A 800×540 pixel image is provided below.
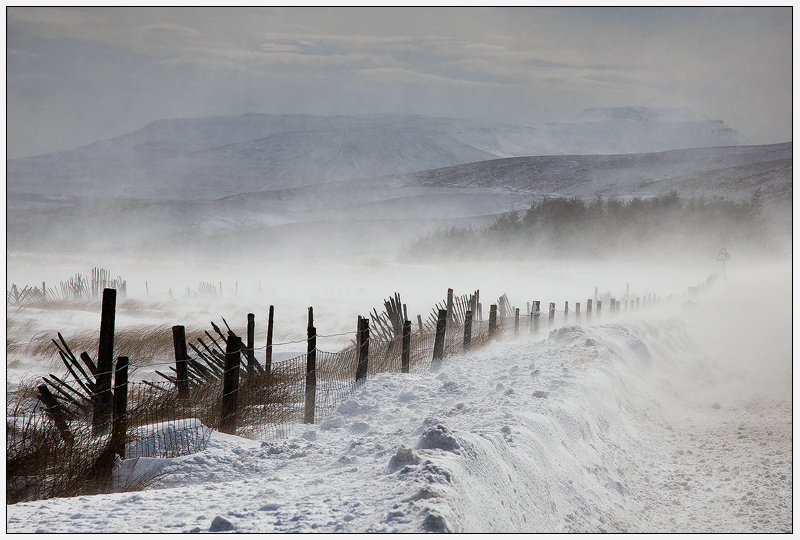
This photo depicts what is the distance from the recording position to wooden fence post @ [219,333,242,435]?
6.29 m

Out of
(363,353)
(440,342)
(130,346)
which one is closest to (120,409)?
(363,353)

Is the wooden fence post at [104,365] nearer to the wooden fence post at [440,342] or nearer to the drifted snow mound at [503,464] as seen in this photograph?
the drifted snow mound at [503,464]

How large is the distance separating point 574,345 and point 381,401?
4348mm

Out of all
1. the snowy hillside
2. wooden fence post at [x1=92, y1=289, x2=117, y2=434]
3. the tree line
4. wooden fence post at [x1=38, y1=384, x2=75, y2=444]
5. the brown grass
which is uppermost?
the snowy hillside

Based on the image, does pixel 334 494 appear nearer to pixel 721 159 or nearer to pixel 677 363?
pixel 677 363

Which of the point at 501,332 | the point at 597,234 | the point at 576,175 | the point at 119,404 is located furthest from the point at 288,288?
the point at 576,175

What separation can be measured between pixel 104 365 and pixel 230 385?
1401mm

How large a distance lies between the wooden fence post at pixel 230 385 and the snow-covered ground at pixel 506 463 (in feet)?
1.94

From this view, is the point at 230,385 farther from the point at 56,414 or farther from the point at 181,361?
the point at 56,414

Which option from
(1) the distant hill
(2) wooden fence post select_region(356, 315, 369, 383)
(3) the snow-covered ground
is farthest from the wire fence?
(1) the distant hill

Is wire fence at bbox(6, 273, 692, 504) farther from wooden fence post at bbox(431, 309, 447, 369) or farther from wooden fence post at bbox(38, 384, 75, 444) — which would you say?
wooden fence post at bbox(431, 309, 447, 369)

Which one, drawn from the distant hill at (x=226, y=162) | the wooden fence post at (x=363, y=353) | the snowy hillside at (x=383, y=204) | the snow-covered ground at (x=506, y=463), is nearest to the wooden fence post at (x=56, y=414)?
the snow-covered ground at (x=506, y=463)

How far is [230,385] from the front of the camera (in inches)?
250

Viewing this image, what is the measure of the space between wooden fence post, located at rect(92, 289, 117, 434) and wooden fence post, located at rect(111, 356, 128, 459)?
0.30 feet
